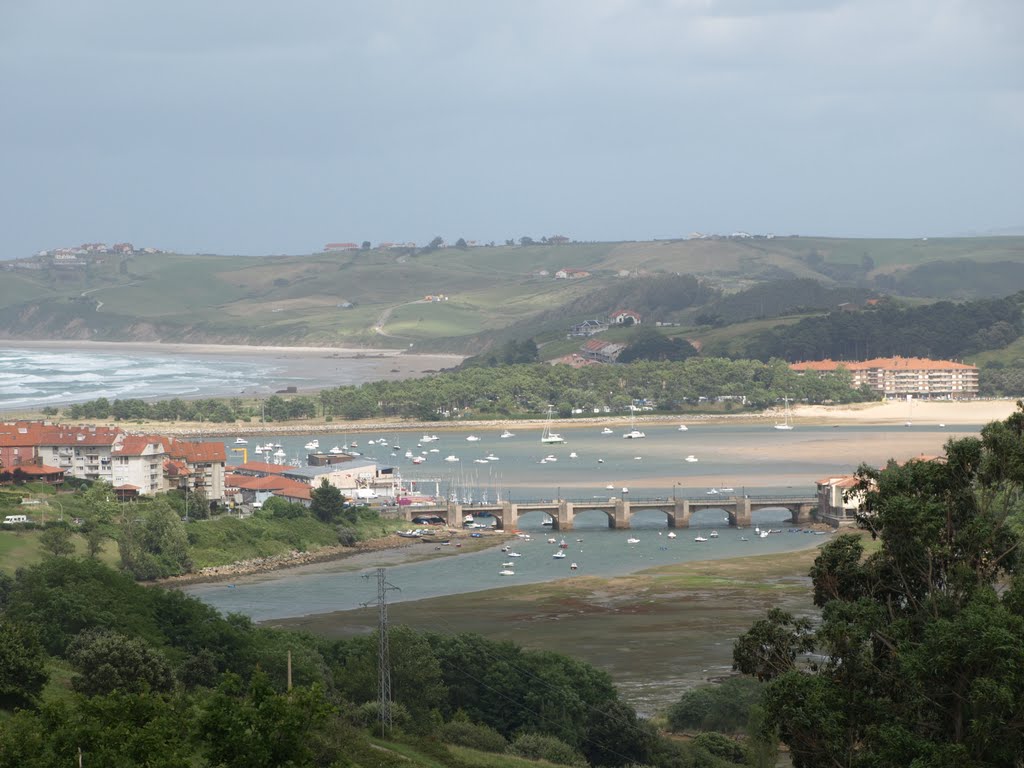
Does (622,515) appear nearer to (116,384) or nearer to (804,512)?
(804,512)

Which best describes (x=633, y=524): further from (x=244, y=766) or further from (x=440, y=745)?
(x=244, y=766)

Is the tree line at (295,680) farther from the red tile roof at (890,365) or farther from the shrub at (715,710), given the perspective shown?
the red tile roof at (890,365)

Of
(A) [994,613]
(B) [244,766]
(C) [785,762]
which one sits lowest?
(C) [785,762]

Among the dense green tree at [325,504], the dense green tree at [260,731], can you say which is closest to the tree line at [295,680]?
the dense green tree at [260,731]

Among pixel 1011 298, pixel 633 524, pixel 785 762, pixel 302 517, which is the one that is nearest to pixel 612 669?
pixel 785 762

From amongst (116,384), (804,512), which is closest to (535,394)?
(116,384)

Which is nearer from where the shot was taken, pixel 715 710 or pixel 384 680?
pixel 384 680
